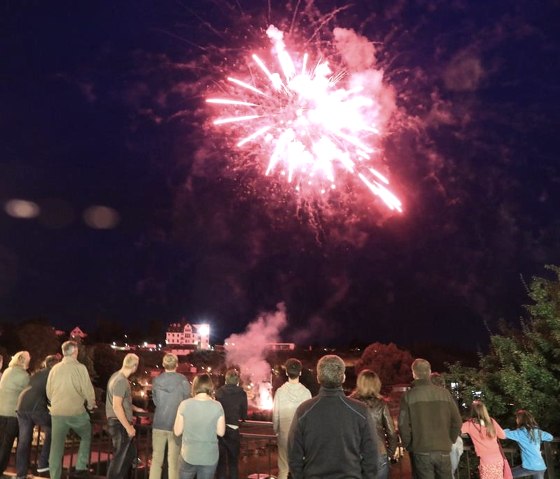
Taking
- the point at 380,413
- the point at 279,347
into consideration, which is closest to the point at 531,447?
the point at 380,413

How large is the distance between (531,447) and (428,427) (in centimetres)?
226

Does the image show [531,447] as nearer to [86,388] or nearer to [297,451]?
[297,451]

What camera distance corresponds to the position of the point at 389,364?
71875 mm

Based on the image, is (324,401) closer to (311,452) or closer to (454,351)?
(311,452)

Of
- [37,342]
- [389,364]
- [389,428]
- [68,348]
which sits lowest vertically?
[389,428]

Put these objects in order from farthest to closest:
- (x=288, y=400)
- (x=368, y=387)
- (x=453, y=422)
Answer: (x=288, y=400), (x=453, y=422), (x=368, y=387)

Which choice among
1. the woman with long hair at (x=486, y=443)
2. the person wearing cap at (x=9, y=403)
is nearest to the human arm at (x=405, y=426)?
the woman with long hair at (x=486, y=443)

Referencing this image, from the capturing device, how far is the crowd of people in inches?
161

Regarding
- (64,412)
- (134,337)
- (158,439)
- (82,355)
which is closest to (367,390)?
(158,439)

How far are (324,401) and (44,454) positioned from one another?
5687mm

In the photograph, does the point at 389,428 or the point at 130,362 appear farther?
the point at 130,362

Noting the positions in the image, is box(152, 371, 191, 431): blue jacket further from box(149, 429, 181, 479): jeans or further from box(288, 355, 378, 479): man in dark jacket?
box(288, 355, 378, 479): man in dark jacket

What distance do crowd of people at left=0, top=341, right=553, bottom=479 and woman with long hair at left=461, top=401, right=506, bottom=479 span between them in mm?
13

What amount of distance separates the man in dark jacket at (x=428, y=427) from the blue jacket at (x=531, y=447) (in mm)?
1726
